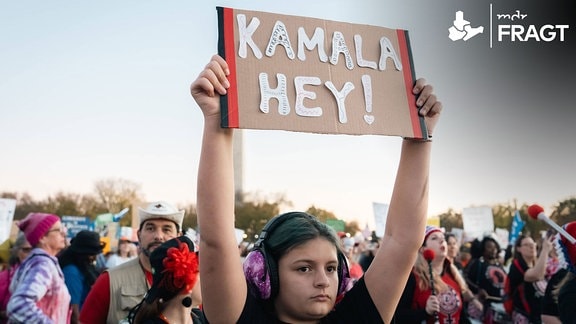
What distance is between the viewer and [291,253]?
2.22 metres

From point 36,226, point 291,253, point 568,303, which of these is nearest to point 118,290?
point 36,226

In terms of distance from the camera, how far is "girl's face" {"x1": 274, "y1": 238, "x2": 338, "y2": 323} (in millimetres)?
2131

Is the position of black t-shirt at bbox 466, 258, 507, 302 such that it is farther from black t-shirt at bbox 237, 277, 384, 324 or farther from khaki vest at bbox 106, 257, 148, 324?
black t-shirt at bbox 237, 277, 384, 324

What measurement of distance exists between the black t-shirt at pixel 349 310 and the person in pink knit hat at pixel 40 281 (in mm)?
2983

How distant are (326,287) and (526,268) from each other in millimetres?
6651

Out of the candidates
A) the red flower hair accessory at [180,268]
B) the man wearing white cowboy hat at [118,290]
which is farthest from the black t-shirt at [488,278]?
the red flower hair accessory at [180,268]

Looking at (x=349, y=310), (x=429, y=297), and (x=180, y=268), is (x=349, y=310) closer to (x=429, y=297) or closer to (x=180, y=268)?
(x=180, y=268)

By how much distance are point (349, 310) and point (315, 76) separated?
32.1 inches

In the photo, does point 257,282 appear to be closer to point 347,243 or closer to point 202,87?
point 202,87

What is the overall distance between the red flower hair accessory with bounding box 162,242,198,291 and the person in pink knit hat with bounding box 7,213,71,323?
1.44 meters

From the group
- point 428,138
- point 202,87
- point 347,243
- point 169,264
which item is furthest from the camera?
point 347,243

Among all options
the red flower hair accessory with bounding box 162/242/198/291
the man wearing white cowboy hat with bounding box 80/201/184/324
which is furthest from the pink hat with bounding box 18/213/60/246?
the red flower hair accessory with bounding box 162/242/198/291

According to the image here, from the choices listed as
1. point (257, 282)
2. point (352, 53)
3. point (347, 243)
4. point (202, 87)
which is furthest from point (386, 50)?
point (347, 243)

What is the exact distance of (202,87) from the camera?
6.63 feet
